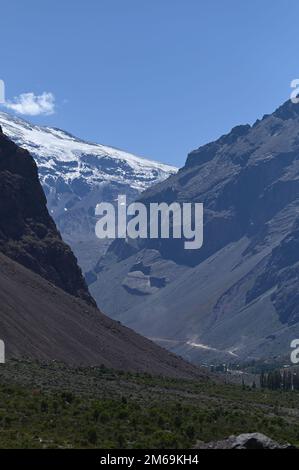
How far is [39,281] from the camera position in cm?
18775

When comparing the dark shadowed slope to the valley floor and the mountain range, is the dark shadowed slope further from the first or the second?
the valley floor

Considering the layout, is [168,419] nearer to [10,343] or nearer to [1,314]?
[10,343]

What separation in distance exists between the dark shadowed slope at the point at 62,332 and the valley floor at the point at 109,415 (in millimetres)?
21654

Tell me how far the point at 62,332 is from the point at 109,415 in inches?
3382

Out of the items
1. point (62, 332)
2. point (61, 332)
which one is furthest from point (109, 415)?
point (62, 332)

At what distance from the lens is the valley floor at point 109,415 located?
6519cm

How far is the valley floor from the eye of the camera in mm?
65188

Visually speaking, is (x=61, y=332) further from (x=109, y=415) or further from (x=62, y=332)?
(x=109, y=415)

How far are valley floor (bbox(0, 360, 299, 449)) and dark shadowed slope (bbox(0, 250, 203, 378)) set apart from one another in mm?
21654

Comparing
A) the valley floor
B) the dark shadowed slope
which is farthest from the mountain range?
the valley floor

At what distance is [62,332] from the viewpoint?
15975 centimetres

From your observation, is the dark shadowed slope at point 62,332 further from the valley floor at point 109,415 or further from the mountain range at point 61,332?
the valley floor at point 109,415
